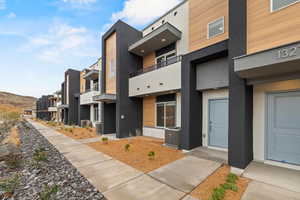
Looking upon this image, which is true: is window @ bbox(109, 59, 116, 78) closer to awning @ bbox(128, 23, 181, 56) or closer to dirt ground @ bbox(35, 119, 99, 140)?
awning @ bbox(128, 23, 181, 56)

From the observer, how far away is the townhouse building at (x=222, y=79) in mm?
3410

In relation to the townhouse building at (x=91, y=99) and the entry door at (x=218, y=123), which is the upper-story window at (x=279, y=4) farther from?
the townhouse building at (x=91, y=99)

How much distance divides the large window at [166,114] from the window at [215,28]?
13.6ft

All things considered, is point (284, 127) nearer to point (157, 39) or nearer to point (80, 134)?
point (157, 39)

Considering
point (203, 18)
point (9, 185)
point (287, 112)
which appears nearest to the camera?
point (9, 185)

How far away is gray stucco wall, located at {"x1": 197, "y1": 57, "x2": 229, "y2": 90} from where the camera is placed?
16.7ft

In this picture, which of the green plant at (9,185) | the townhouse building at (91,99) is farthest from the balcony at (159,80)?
the green plant at (9,185)

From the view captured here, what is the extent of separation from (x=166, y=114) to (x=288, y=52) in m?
6.41

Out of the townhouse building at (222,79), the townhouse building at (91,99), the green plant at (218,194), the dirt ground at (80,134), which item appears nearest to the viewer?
the green plant at (218,194)

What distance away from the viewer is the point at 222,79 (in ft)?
17.0

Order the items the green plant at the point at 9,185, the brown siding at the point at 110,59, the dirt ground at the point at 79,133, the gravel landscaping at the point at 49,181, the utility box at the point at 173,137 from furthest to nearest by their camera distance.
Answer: the brown siding at the point at 110,59
the dirt ground at the point at 79,133
the utility box at the point at 173,137
the green plant at the point at 9,185
the gravel landscaping at the point at 49,181

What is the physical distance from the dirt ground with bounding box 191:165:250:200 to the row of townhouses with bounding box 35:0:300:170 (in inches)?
23.0

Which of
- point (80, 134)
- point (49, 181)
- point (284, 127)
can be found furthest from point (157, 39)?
→ point (80, 134)

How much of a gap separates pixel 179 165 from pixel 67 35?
14743mm
